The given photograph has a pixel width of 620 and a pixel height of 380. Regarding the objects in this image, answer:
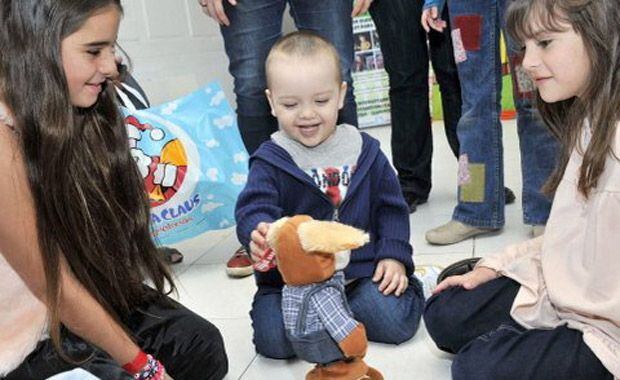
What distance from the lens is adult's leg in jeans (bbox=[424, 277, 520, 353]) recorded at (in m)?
1.09

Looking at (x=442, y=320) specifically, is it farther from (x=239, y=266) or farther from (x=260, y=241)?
(x=239, y=266)

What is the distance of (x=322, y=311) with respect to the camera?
0.94 metres

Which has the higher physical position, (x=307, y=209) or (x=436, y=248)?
(x=307, y=209)

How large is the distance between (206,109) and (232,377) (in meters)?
0.71

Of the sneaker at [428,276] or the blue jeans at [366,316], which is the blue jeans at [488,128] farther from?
the blue jeans at [366,316]

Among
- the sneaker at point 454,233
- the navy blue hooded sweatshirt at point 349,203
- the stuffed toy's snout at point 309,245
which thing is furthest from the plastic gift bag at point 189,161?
the stuffed toy's snout at point 309,245

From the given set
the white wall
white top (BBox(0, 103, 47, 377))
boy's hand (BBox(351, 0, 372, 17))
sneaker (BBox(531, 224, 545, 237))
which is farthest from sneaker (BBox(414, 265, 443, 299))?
the white wall

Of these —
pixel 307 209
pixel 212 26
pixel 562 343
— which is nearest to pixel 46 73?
pixel 307 209

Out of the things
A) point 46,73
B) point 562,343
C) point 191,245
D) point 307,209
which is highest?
point 46,73

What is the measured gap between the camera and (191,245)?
197cm

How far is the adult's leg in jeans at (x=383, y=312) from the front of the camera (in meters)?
1.20

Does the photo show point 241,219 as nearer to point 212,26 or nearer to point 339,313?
point 339,313

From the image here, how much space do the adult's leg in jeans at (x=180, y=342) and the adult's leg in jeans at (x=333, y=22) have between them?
614mm

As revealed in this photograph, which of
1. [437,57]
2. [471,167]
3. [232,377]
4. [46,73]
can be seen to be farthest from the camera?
[437,57]
